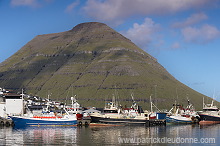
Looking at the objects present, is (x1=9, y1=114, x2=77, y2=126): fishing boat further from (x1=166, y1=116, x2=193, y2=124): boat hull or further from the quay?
(x1=166, y1=116, x2=193, y2=124): boat hull

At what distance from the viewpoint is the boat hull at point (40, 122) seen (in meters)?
138

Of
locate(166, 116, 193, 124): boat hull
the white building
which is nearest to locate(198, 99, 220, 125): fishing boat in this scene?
locate(166, 116, 193, 124): boat hull

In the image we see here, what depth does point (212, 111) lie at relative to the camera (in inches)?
6629

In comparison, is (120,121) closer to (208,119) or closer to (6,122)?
(6,122)

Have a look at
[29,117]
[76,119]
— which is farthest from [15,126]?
[76,119]

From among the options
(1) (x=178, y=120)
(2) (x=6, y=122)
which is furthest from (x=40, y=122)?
(1) (x=178, y=120)

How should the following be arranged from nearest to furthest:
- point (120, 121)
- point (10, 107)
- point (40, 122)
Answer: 1. point (40, 122)
2. point (120, 121)
3. point (10, 107)

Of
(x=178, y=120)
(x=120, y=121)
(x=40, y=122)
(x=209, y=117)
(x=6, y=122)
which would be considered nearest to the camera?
(x=40, y=122)

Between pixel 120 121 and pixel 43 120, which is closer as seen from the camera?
pixel 43 120

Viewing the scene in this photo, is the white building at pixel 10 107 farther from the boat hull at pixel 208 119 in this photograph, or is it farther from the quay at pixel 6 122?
the boat hull at pixel 208 119

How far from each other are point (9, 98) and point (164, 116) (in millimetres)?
79883

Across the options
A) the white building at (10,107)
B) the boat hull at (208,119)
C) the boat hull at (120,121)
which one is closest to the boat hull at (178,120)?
the boat hull at (208,119)

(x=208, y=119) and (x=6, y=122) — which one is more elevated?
(x=6, y=122)

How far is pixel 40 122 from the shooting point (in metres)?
138
